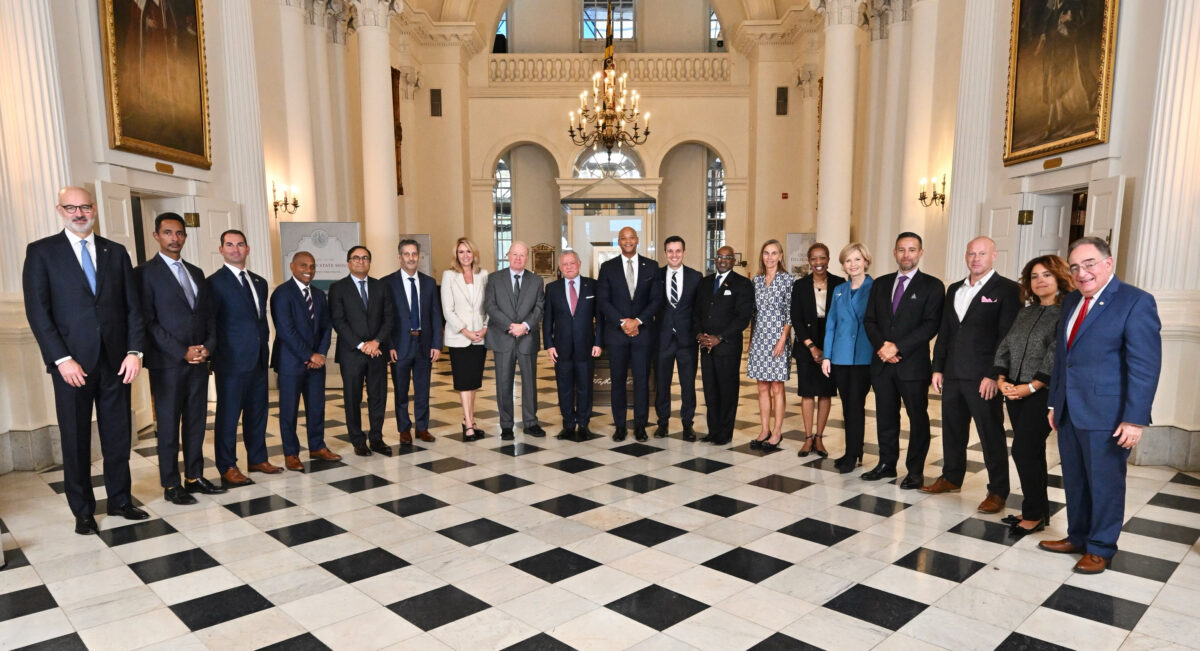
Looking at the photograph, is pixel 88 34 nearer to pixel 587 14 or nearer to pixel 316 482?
pixel 316 482

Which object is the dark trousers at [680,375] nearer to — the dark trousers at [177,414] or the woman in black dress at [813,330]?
the woman in black dress at [813,330]

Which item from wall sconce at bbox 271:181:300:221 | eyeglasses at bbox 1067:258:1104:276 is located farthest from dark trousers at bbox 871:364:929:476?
wall sconce at bbox 271:181:300:221

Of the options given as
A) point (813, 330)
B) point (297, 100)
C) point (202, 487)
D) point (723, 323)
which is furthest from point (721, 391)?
point (297, 100)

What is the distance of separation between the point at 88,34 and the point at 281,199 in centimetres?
395

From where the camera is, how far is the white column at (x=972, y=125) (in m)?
7.29

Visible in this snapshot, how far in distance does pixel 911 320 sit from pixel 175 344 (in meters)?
4.53

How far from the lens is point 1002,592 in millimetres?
3229

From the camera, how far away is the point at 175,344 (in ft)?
14.1

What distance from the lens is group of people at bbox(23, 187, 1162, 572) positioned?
11.4 ft

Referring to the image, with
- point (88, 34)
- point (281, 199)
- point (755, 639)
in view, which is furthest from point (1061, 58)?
point (281, 199)

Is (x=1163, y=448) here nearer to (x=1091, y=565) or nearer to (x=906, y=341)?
(x=906, y=341)

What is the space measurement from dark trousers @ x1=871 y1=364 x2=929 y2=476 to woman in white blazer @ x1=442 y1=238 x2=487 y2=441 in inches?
122

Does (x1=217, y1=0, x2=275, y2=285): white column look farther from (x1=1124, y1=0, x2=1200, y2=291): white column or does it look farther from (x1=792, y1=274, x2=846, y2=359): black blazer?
(x1=1124, y1=0, x2=1200, y2=291): white column

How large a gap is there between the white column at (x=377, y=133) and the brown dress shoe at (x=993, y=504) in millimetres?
9516
